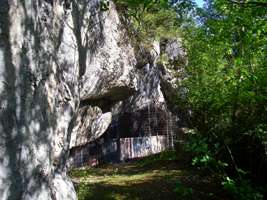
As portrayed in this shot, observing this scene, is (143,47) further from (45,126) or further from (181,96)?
(45,126)

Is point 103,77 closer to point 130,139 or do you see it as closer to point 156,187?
point 156,187

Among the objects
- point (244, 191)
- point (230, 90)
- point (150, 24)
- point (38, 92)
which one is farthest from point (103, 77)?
point (38, 92)

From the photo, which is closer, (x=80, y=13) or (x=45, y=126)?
(x=45, y=126)

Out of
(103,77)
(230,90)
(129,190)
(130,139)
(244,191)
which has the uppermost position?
(103,77)

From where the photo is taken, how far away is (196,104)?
427 inches

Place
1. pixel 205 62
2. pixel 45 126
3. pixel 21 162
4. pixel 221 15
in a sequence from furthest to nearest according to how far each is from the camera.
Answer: pixel 205 62 < pixel 221 15 < pixel 45 126 < pixel 21 162

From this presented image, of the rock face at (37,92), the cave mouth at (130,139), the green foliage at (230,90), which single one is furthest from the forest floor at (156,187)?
the cave mouth at (130,139)

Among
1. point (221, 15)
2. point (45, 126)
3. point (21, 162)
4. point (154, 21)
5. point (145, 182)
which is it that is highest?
point (154, 21)

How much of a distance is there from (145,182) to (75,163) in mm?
6363

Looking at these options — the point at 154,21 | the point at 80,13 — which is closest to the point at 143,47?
the point at 154,21

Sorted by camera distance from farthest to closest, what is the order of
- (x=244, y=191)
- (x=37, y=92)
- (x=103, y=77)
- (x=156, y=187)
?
1. (x=103, y=77)
2. (x=156, y=187)
3. (x=244, y=191)
4. (x=37, y=92)

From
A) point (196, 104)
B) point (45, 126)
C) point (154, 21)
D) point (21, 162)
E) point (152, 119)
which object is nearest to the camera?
point (21, 162)

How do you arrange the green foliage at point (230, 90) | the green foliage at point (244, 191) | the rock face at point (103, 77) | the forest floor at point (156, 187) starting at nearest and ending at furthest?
the green foliage at point (244, 191), the green foliage at point (230, 90), the forest floor at point (156, 187), the rock face at point (103, 77)

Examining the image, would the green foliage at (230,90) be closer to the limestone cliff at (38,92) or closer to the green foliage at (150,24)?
the limestone cliff at (38,92)
